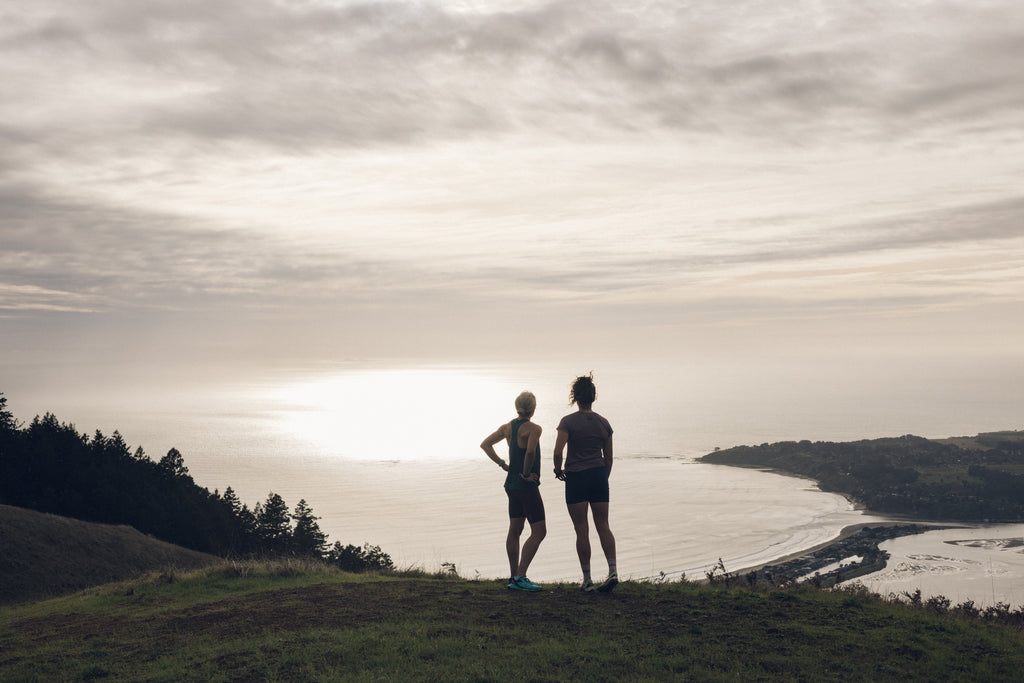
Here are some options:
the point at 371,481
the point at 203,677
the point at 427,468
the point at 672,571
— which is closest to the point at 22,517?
the point at 203,677

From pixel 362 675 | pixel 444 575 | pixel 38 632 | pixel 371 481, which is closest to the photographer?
pixel 362 675

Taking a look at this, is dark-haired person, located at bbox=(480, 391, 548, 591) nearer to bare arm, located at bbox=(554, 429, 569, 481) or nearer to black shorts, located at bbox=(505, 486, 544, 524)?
black shorts, located at bbox=(505, 486, 544, 524)

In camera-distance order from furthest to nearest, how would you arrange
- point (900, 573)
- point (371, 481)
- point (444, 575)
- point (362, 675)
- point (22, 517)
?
point (371, 481)
point (900, 573)
point (22, 517)
point (444, 575)
point (362, 675)

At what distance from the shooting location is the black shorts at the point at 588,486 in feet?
30.6

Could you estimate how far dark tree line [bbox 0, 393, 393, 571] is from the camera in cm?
4169

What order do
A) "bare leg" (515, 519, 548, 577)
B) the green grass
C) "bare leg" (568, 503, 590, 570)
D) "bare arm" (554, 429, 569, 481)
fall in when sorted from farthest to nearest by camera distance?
1. "bare leg" (515, 519, 548, 577)
2. "bare leg" (568, 503, 590, 570)
3. "bare arm" (554, 429, 569, 481)
4. the green grass

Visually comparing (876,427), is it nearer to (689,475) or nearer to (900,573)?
(689,475)

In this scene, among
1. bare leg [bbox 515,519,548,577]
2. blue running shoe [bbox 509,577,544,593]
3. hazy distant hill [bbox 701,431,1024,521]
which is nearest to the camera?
bare leg [bbox 515,519,548,577]

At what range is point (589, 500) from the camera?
9.38 m

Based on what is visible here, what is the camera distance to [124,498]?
4312cm

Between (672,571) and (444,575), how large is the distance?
4904 cm

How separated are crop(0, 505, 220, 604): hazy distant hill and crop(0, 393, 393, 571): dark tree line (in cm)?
1251

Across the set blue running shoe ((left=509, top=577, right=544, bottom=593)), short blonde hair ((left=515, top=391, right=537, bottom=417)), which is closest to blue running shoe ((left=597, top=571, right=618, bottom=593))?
blue running shoe ((left=509, top=577, right=544, bottom=593))

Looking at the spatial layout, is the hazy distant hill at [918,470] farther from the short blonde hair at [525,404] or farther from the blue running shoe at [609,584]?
the short blonde hair at [525,404]
